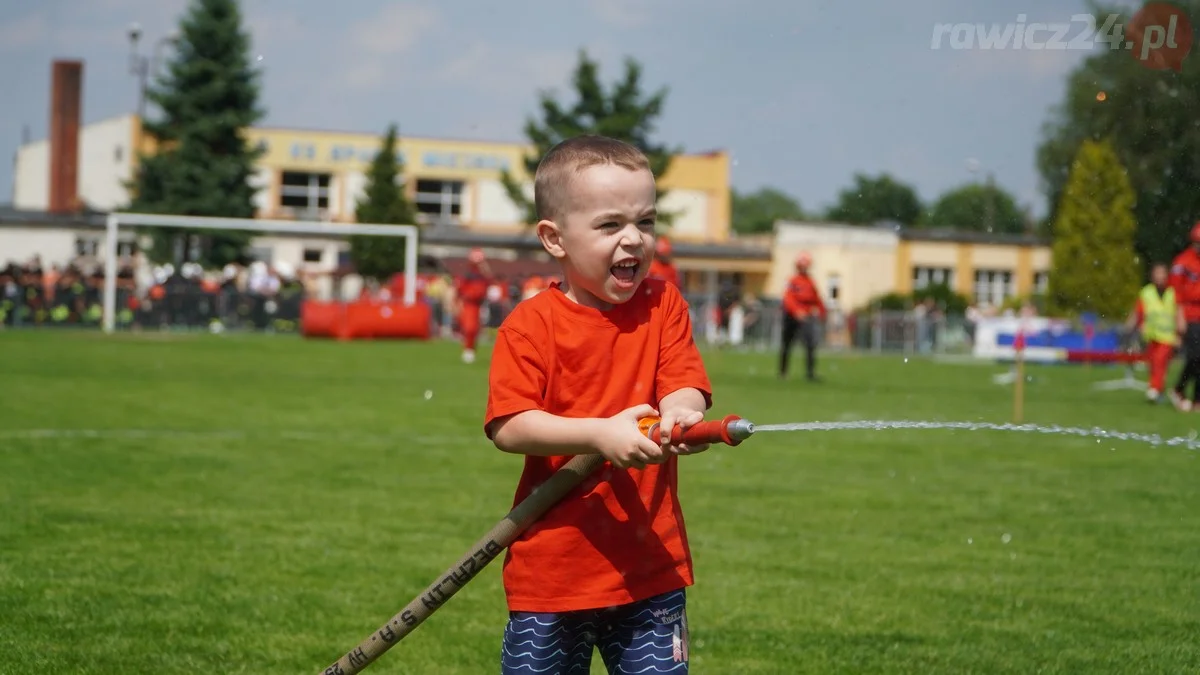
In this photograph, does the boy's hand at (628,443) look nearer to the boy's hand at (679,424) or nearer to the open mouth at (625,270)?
the boy's hand at (679,424)

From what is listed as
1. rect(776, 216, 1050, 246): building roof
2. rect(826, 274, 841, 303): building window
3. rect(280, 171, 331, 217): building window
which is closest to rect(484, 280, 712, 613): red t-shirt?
rect(776, 216, 1050, 246): building roof

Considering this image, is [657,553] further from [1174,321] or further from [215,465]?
[1174,321]

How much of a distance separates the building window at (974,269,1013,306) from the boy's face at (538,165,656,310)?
42728 mm

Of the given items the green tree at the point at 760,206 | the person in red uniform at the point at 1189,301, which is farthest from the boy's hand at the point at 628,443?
the green tree at the point at 760,206

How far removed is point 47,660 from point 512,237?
72.1 m

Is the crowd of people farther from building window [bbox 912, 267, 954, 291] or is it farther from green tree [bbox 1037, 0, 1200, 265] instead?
green tree [bbox 1037, 0, 1200, 265]

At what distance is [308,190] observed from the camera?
79.1 m

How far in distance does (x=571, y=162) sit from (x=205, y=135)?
5630 cm

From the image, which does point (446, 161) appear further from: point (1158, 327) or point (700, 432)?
point (700, 432)

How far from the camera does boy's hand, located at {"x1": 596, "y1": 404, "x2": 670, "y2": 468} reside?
11.0 ft

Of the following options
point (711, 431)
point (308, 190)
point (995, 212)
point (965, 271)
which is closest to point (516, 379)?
point (711, 431)

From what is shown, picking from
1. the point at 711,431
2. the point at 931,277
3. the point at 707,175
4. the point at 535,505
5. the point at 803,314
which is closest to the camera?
the point at 711,431

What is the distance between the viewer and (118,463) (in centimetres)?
1084

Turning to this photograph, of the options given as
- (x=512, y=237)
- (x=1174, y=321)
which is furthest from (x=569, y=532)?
(x=512, y=237)
